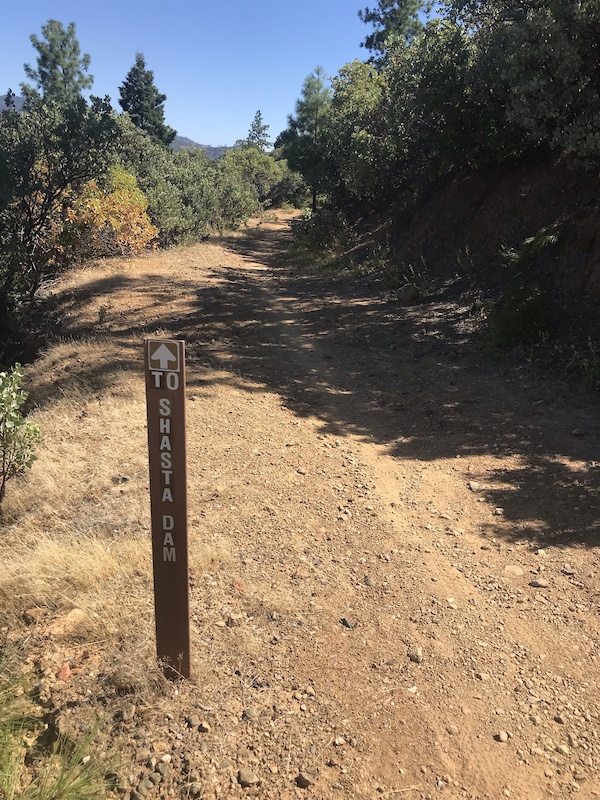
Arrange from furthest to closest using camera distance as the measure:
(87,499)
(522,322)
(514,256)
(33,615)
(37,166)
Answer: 1. (37,166)
2. (514,256)
3. (522,322)
4. (87,499)
5. (33,615)

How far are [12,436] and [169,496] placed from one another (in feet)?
11.1

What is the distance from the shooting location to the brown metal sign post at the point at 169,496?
2.46 m

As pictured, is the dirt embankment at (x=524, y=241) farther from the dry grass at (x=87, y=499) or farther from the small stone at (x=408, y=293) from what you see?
the dry grass at (x=87, y=499)

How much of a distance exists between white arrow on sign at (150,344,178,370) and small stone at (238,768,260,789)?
1828 mm

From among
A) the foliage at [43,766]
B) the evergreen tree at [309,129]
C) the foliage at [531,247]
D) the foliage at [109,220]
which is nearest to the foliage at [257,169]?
the evergreen tree at [309,129]

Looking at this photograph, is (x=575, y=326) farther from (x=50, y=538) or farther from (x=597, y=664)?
(x=50, y=538)

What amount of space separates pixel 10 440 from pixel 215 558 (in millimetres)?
2608

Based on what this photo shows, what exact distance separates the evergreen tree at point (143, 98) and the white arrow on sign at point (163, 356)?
62.5m

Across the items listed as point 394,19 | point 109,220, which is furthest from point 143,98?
point 109,220

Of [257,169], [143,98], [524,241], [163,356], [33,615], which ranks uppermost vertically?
[143,98]

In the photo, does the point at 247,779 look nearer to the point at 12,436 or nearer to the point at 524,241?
the point at 12,436

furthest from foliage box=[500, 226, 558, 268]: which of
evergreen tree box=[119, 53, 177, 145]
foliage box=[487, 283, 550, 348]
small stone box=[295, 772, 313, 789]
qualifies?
evergreen tree box=[119, 53, 177, 145]

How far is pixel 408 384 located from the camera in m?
7.67

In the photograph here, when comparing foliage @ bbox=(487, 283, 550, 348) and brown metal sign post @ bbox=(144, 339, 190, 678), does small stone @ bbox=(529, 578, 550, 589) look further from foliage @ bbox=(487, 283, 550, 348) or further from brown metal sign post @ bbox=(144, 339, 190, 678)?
foliage @ bbox=(487, 283, 550, 348)
